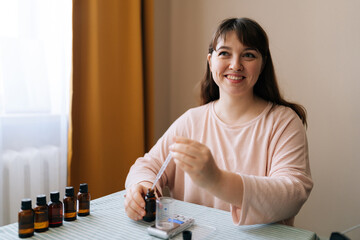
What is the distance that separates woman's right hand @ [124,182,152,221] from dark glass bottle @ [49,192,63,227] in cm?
20

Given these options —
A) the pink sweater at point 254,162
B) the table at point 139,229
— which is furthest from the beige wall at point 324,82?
the table at point 139,229

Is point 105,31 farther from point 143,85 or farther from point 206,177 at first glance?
point 206,177

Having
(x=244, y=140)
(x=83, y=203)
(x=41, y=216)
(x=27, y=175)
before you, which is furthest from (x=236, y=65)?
→ (x=27, y=175)

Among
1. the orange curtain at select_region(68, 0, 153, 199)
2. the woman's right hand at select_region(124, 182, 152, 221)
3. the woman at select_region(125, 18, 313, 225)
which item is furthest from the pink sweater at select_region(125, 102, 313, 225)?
the orange curtain at select_region(68, 0, 153, 199)

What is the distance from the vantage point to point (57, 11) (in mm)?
1822

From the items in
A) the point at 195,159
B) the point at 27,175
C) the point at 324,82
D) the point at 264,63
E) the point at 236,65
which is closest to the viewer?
the point at 195,159

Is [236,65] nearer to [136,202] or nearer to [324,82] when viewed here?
[136,202]

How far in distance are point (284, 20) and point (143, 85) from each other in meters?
1.07

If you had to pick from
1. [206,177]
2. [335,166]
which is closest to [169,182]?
[206,177]

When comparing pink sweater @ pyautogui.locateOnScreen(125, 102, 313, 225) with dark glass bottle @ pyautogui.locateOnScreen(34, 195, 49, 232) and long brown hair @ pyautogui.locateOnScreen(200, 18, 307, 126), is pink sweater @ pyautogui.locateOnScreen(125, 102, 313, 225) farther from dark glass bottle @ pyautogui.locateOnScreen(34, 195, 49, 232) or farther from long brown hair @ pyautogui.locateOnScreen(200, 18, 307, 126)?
dark glass bottle @ pyautogui.locateOnScreen(34, 195, 49, 232)

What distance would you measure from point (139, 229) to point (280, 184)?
450 mm

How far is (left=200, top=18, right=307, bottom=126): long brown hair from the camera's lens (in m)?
1.26

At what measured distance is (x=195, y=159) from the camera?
825mm

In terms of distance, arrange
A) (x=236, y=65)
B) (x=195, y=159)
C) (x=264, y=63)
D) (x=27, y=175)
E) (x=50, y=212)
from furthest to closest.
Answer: (x=27, y=175), (x=264, y=63), (x=236, y=65), (x=50, y=212), (x=195, y=159)
